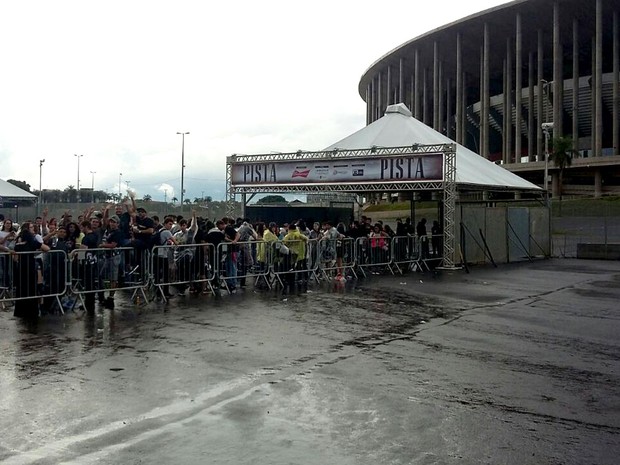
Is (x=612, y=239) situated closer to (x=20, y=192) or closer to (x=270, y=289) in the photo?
(x=270, y=289)

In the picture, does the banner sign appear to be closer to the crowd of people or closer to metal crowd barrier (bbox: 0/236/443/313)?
metal crowd barrier (bbox: 0/236/443/313)

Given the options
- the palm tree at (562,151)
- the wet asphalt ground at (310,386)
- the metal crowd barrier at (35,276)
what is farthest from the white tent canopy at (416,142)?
the palm tree at (562,151)

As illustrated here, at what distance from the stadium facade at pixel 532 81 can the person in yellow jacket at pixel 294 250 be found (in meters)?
53.4

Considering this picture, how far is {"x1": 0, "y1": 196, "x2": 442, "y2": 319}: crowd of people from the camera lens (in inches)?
487

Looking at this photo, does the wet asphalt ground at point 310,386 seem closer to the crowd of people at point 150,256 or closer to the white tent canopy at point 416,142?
the crowd of people at point 150,256

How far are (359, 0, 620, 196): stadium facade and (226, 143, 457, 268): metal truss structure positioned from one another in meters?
46.1

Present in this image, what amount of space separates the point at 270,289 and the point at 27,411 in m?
10.6

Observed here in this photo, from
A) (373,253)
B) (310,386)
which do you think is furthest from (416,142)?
(310,386)

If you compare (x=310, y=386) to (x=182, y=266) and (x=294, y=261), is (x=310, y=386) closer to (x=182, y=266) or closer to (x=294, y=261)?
(x=182, y=266)

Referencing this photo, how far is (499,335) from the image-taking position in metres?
11.0

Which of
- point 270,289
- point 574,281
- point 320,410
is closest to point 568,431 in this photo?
point 320,410

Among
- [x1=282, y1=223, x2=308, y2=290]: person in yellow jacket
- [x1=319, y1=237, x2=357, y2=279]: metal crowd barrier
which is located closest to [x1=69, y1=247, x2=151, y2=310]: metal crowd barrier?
[x1=282, y1=223, x2=308, y2=290]: person in yellow jacket

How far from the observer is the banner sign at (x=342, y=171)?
76.0 feet

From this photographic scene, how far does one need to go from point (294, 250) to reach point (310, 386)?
10590 mm
